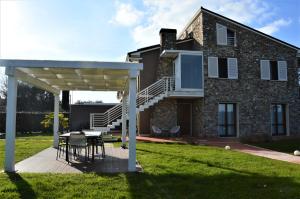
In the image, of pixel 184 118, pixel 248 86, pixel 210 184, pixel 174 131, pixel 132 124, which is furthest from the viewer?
pixel 184 118

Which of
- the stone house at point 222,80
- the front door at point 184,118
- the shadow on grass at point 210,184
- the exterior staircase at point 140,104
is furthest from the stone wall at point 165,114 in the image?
the shadow on grass at point 210,184

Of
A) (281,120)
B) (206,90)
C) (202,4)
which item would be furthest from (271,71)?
(202,4)

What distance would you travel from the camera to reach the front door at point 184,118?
20.8m

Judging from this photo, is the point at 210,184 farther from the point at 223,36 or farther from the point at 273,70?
the point at 273,70

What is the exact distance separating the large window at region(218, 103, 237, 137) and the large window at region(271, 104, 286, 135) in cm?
279

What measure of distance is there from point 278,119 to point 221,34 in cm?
680

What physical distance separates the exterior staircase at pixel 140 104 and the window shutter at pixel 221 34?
12.6 ft

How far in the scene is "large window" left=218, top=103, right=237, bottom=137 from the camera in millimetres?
19625

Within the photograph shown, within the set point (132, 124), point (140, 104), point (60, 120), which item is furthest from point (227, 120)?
point (132, 124)

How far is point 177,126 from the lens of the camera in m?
19.9

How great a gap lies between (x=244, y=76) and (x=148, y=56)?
6.24 metres

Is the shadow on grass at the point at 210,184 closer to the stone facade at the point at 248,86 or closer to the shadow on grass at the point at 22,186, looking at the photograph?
the shadow on grass at the point at 22,186

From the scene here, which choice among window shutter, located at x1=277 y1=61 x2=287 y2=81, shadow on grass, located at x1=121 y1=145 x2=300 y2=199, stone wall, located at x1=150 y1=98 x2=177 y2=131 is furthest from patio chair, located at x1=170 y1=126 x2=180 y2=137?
shadow on grass, located at x1=121 y1=145 x2=300 y2=199

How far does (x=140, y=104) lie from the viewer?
18703 millimetres
